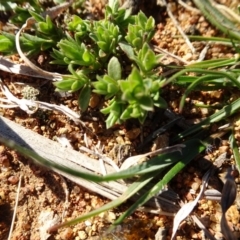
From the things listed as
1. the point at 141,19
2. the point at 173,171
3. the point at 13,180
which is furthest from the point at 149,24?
the point at 13,180

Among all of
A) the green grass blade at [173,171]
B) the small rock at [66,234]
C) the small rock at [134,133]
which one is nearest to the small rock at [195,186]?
the green grass blade at [173,171]

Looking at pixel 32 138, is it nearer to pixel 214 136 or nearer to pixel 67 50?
pixel 67 50

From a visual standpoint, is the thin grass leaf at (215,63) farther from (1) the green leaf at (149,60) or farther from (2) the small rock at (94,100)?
(2) the small rock at (94,100)

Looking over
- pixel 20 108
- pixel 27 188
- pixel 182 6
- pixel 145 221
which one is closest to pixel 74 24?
pixel 20 108

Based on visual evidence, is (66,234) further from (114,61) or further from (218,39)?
(218,39)

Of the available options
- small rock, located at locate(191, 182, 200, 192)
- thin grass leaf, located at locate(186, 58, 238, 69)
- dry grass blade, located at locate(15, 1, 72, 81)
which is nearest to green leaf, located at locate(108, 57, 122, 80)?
dry grass blade, located at locate(15, 1, 72, 81)

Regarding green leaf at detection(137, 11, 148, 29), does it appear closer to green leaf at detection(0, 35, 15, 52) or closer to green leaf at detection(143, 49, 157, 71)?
green leaf at detection(143, 49, 157, 71)
